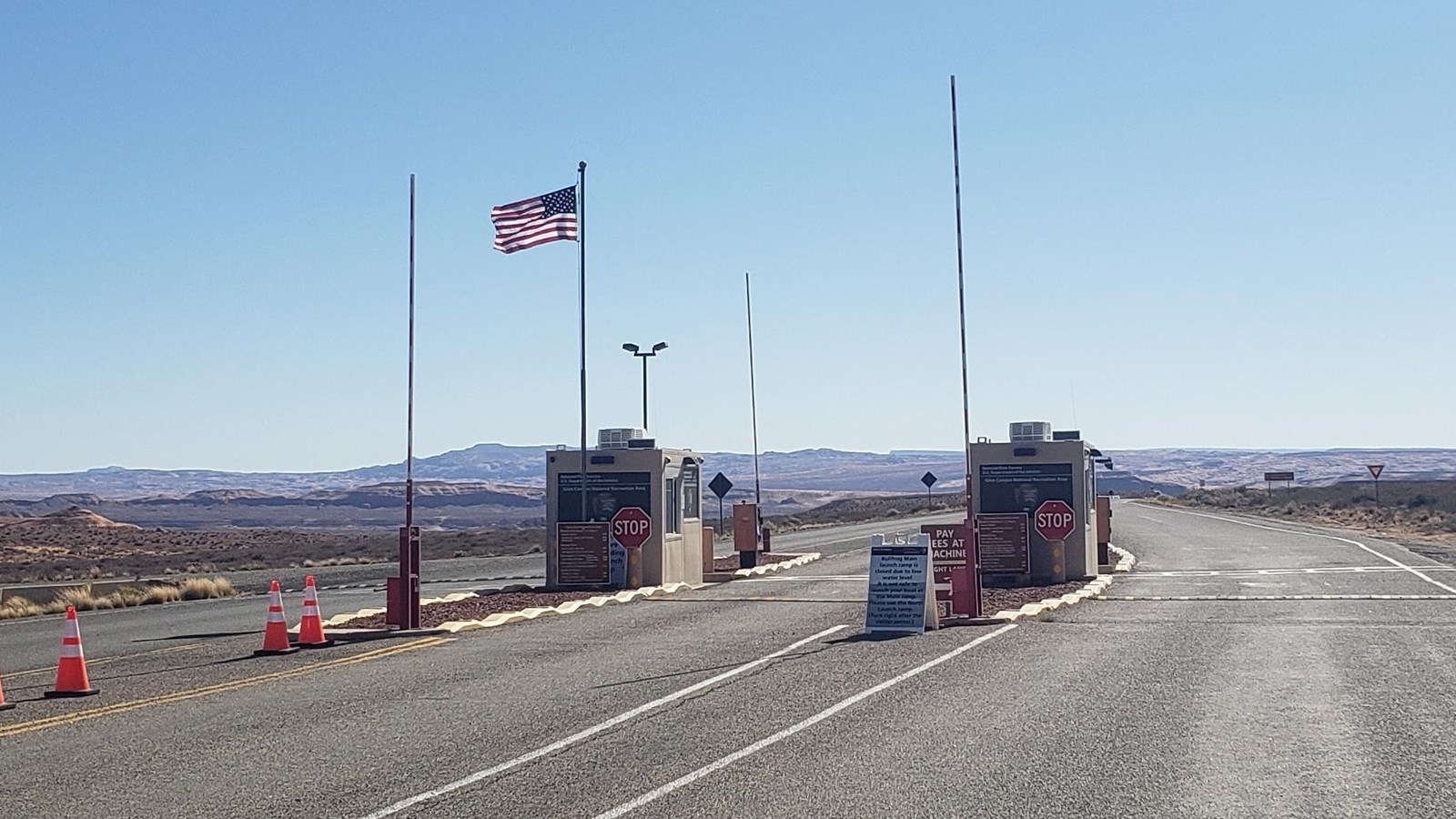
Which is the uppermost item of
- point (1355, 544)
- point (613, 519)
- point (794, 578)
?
point (613, 519)

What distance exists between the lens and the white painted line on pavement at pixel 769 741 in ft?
27.4

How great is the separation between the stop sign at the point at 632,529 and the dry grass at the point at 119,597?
8926mm

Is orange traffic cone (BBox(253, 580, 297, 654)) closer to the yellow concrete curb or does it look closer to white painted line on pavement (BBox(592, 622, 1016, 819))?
white painted line on pavement (BBox(592, 622, 1016, 819))

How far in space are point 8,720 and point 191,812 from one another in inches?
184

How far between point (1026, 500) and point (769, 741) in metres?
15.9

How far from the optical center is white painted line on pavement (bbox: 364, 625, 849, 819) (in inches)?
336

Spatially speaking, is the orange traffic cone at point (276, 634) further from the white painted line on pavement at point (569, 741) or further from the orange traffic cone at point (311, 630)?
the white painted line on pavement at point (569, 741)

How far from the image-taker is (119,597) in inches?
1126

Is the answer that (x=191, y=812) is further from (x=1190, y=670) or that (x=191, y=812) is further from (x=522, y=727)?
(x=1190, y=670)

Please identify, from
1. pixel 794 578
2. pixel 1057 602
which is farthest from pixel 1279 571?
pixel 1057 602

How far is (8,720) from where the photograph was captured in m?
12.2

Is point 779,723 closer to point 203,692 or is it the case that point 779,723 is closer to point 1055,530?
point 203,692

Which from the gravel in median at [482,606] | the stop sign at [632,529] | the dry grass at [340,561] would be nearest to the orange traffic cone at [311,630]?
the gravel in median at [482,606]

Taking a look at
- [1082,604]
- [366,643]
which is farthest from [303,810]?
[1082,604]
